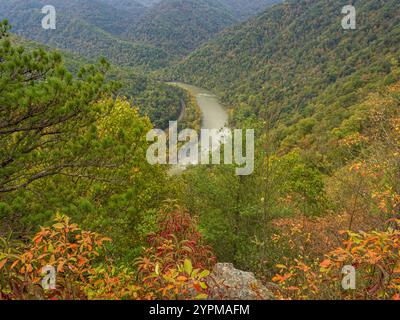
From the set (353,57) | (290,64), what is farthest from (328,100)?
(290,64)

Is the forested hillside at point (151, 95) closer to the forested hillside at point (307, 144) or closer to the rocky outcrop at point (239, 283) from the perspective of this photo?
the forested hillside at point (307, 144)

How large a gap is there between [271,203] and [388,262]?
7.07 metres

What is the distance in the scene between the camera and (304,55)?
8912cm

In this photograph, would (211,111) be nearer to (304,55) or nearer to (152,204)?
(304,55)

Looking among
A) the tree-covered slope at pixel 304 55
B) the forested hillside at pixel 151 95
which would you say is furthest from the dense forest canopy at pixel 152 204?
the forested hillside at pixel 151 95

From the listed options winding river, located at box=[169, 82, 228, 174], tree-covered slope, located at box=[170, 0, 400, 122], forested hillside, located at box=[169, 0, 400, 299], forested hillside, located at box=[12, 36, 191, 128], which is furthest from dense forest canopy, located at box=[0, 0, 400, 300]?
winding river, located at box=[169, 82, 228, 174]

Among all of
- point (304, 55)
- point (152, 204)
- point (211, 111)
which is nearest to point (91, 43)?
point (211, 111)

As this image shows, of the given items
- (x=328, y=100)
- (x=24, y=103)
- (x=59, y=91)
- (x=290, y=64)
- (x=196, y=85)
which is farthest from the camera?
(x=196, y=85)

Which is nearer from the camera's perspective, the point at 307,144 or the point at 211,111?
the point at 307,144

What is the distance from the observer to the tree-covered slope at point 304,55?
62.2 meters

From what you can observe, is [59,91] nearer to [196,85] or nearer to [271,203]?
[271,203]

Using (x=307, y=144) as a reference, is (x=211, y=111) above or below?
above

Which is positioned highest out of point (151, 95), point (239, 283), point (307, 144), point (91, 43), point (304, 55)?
point (91, 43)
